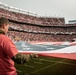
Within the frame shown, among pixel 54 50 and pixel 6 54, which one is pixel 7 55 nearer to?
pixel 6 54

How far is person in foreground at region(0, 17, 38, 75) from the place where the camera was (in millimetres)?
3639

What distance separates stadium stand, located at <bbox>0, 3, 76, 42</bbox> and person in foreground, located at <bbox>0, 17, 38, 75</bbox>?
5921 centimetres

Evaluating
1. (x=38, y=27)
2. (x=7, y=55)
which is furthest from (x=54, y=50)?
(x=38, y=27)

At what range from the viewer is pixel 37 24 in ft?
262

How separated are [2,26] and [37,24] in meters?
76.1

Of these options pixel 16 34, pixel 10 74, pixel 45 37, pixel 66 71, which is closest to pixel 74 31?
pixel 45 37

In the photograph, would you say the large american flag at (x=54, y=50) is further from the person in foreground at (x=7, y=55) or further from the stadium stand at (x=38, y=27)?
the stadium stand at (x=38, y=27)

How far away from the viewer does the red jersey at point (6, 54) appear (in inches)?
143

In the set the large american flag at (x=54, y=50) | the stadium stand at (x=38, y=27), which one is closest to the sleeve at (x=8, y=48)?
the large american flag at (x=54, y=50)

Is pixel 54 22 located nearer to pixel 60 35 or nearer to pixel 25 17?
pixel 60 35

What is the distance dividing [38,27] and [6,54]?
77.5 meters

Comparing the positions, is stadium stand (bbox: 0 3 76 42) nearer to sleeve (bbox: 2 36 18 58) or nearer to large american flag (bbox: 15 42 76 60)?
large american flag (bbox: 15 42 76 60)

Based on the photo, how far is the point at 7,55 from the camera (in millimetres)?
3717

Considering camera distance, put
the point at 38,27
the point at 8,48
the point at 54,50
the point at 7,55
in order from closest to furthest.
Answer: the point at 8,48 → the point at 7,55 → the point at 54,50 → the point at 38,27
